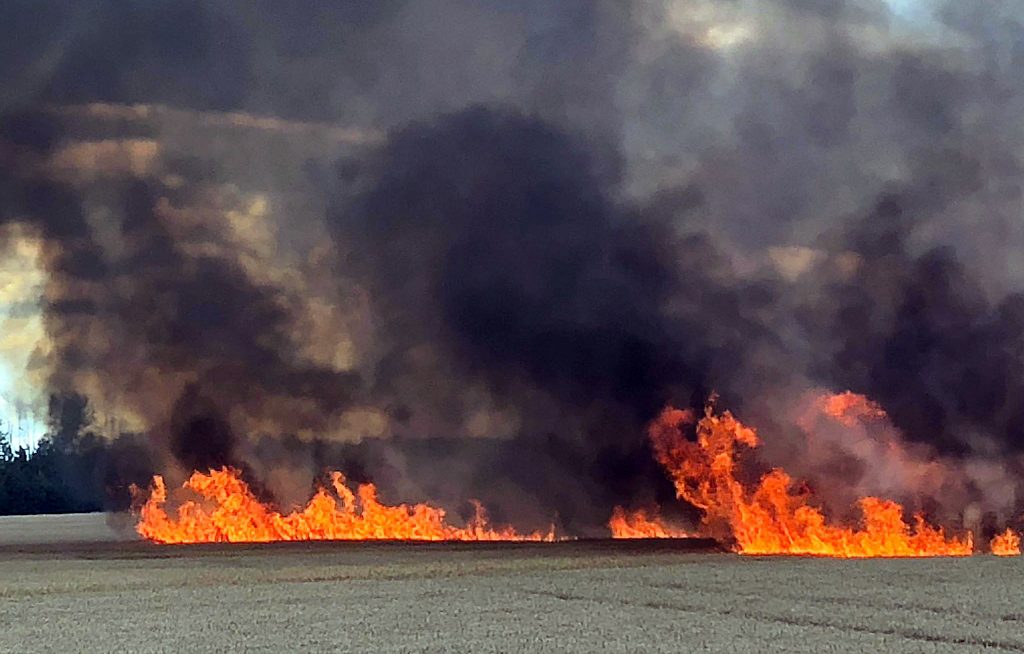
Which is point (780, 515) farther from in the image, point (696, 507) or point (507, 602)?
point (507, 602)

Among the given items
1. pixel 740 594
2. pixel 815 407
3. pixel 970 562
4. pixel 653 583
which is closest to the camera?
pixel 740 594

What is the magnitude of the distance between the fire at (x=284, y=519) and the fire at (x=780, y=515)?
6.27 m

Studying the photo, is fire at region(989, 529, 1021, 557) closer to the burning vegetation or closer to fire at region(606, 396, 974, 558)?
the burning vegetation

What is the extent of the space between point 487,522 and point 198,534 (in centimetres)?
→ 925

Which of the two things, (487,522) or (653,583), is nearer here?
(653,583)

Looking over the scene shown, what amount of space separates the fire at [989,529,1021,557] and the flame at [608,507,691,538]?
9.77 metres

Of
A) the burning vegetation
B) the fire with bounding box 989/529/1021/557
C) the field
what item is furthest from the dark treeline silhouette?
the fire with bounding box 989/529/1021/557

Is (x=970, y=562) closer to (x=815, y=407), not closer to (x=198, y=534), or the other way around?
(x=815, y=407)

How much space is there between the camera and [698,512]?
3944 centimetres

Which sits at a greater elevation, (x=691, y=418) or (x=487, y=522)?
(x=691, y=418)

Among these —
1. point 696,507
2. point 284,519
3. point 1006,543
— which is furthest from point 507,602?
point 284,519

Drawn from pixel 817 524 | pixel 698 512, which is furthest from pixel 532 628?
pixel 698 512

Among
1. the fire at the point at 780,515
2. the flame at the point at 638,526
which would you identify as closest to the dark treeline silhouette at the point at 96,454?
the flame at the point at 638,526

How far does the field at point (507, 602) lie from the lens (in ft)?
54.9
